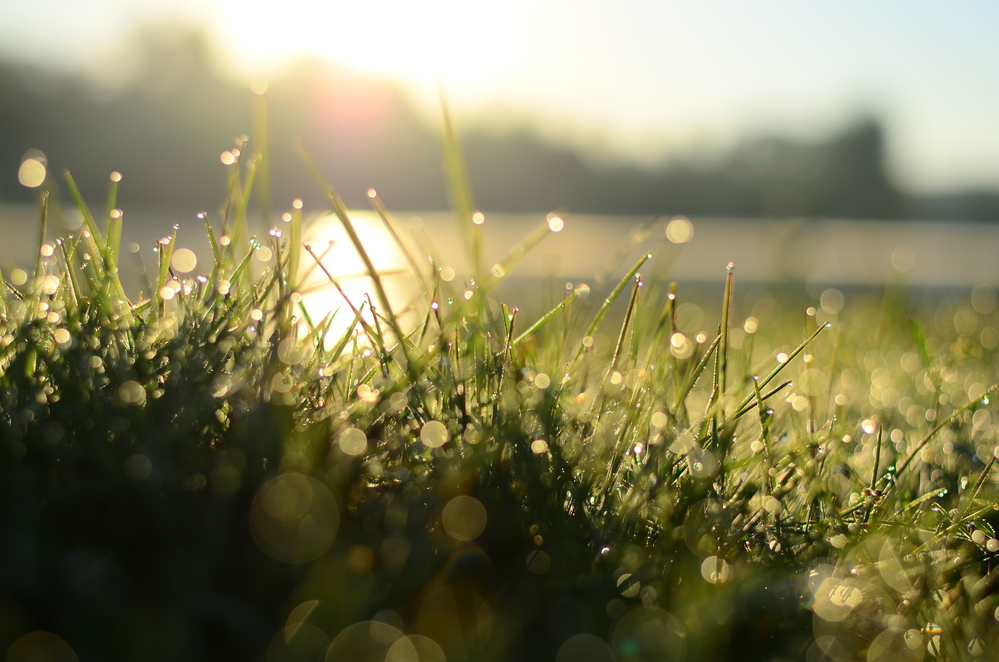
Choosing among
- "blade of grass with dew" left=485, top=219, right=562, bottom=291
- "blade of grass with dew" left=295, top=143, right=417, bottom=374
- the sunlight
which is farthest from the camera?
the sunlight

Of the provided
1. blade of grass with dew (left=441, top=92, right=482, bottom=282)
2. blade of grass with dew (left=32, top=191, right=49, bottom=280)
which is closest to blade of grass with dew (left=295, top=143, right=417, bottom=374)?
blade of grass with dew (left=441, top=92, right=482, bottom=282)

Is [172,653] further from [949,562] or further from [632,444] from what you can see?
[949,562]

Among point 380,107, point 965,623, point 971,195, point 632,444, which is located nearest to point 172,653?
point 632,444

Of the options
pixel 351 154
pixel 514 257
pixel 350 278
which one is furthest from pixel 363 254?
pixel 351 154

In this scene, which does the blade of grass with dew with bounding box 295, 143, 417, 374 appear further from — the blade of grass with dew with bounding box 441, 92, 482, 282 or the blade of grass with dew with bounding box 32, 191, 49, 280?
the blade of grass with dew with bounding box 32, 191, 49, 280

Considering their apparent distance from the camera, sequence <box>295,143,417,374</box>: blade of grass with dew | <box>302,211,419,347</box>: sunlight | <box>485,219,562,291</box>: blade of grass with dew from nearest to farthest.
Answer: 1. <box>295,143,417,374</box>: blade of grass with dew
2. <box>485,219,562,291</box>: blade of grass with dew
3. <box>302,211,419,347</box>: sunlight

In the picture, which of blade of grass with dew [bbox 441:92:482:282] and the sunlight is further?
the sunlight

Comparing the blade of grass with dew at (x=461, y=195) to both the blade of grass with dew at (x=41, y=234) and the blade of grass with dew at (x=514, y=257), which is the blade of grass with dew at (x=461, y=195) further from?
the blade of grass with dew at (x=41, y=234)
